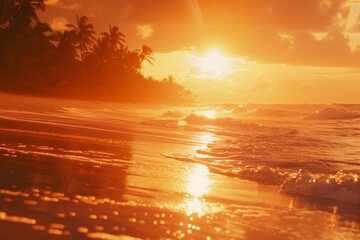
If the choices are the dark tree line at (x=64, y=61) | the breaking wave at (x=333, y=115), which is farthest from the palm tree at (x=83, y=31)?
the breaking wave at (x=333, y=115)

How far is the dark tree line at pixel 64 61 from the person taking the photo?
54000 mm

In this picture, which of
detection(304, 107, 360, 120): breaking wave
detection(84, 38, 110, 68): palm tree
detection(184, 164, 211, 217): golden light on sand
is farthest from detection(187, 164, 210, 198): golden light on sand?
detection(84, 38, 110, 68): palm tree

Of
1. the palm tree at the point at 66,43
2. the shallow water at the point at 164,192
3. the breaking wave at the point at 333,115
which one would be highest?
the palm tree at the point at 66,43

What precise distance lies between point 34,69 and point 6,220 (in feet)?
177

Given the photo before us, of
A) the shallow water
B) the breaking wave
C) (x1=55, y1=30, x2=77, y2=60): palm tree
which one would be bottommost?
the shallow water

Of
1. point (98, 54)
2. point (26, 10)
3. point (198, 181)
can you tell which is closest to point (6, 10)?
point (26, 10)

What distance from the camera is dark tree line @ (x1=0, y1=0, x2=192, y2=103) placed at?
54.0m

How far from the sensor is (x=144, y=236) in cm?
606

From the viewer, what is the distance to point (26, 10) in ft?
168

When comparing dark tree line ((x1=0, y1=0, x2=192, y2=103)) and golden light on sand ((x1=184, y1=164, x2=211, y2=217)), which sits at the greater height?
dark tree line ((x1=0, y1=0, x2=192, y2=103))

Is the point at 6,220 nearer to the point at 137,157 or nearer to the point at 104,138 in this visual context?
the point at 137,157

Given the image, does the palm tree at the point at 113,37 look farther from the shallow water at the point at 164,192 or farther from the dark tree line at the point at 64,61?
the shallow water at the point at 164,192

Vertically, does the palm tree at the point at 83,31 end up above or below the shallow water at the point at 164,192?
above

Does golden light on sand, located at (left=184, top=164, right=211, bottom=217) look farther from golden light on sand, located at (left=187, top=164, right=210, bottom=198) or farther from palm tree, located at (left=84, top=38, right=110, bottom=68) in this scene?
palm tree, located at (left=84, top=38, right=110, bottom=68)
